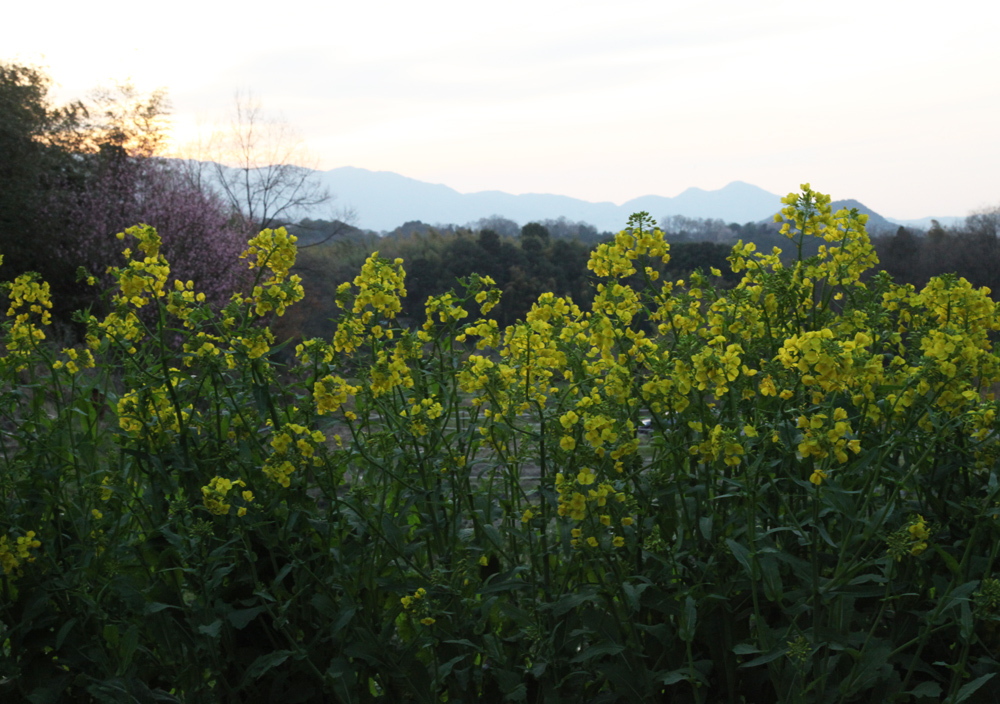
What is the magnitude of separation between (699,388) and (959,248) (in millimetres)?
20261

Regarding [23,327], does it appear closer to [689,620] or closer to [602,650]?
[602,650]

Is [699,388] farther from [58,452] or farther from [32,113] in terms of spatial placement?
[32,113]

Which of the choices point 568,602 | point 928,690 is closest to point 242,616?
point 568,602

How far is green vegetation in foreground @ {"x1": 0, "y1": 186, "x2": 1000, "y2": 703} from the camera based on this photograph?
181cm

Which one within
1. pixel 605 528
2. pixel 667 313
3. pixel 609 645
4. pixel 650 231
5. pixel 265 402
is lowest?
pixel 609 645

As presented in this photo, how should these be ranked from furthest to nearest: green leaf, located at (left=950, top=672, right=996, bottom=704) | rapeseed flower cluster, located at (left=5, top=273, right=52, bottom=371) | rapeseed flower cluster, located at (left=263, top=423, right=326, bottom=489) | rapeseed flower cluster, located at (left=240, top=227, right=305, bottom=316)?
rapeseed flower cluster, located at (left=5, top=273, right=52, bottom=371) < rapeseed flower cluster, located at (left=240, top=227, right=305, bottom=316) < rapeseed flower cluster, located at (left=263, top=423, right=326, bottom=489) < green leaf, located at (left=950, top=672, right=996, bottom=704)

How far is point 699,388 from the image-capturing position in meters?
1.83

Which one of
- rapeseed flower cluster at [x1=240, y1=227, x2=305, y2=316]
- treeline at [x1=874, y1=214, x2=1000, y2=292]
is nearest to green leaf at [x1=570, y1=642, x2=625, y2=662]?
rapeseed flower cluster at [x1=240, y1=227, x2=305, y2=316]

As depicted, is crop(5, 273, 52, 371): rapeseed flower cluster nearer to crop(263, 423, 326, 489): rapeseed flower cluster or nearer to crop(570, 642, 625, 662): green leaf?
crop(263, 423, 326, 489): rapeseed flower cluster

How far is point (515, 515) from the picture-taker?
2.05 m

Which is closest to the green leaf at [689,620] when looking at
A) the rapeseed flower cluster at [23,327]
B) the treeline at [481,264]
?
the rapeseed flower cluster at [23,327]

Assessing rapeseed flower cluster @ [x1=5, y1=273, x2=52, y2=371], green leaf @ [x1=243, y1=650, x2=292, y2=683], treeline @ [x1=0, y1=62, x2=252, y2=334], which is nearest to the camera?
green leaf @ [x1=243, y1=650, x2=292, y2=683]

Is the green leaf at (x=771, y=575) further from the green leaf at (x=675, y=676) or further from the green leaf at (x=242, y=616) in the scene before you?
the green leaf at (x=242, y=616)

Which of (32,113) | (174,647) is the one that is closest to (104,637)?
(174,647)
